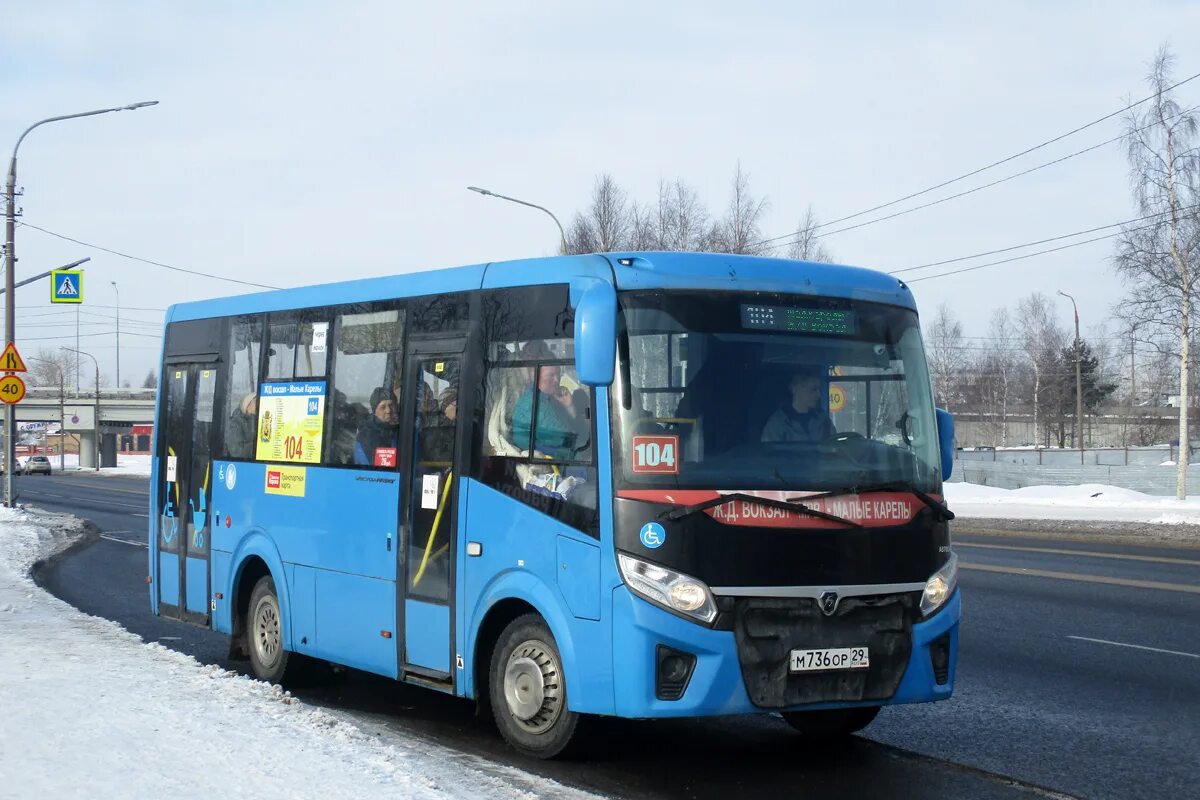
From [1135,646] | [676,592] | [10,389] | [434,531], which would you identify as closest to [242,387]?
[434,531]

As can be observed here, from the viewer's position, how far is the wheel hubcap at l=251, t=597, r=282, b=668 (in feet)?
34.0

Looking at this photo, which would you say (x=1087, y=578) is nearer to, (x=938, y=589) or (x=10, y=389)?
(x=938, y=589)

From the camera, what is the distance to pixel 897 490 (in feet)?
23.9

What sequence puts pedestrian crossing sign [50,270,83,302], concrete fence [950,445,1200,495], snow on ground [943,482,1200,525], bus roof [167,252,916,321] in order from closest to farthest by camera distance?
bus roof [167,252,916,321], snow on ground [943,482,1200,525], pedestrian crossing sign [50,270,83,302], concrete fence [950,445,1200,495]

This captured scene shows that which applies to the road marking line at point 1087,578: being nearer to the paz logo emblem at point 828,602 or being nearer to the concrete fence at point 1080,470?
the paz logo emblem at point 828,602

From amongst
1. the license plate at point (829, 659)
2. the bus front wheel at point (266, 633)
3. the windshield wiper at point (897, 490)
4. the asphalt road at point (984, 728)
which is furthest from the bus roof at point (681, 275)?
the bus front wheel at point (266, 633)

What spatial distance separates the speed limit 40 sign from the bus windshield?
77.6ft

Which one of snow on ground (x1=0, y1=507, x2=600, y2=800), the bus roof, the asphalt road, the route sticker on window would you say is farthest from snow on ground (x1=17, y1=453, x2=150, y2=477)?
the route sticker on window

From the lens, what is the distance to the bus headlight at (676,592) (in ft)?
22.2

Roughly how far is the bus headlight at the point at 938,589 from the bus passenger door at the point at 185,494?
20.9 ft

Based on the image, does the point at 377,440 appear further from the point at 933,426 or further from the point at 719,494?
the point at 933,426

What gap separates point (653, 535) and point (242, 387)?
5351mm

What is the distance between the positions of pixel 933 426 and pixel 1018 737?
1.92m

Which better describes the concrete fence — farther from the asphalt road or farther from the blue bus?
the blue bus
